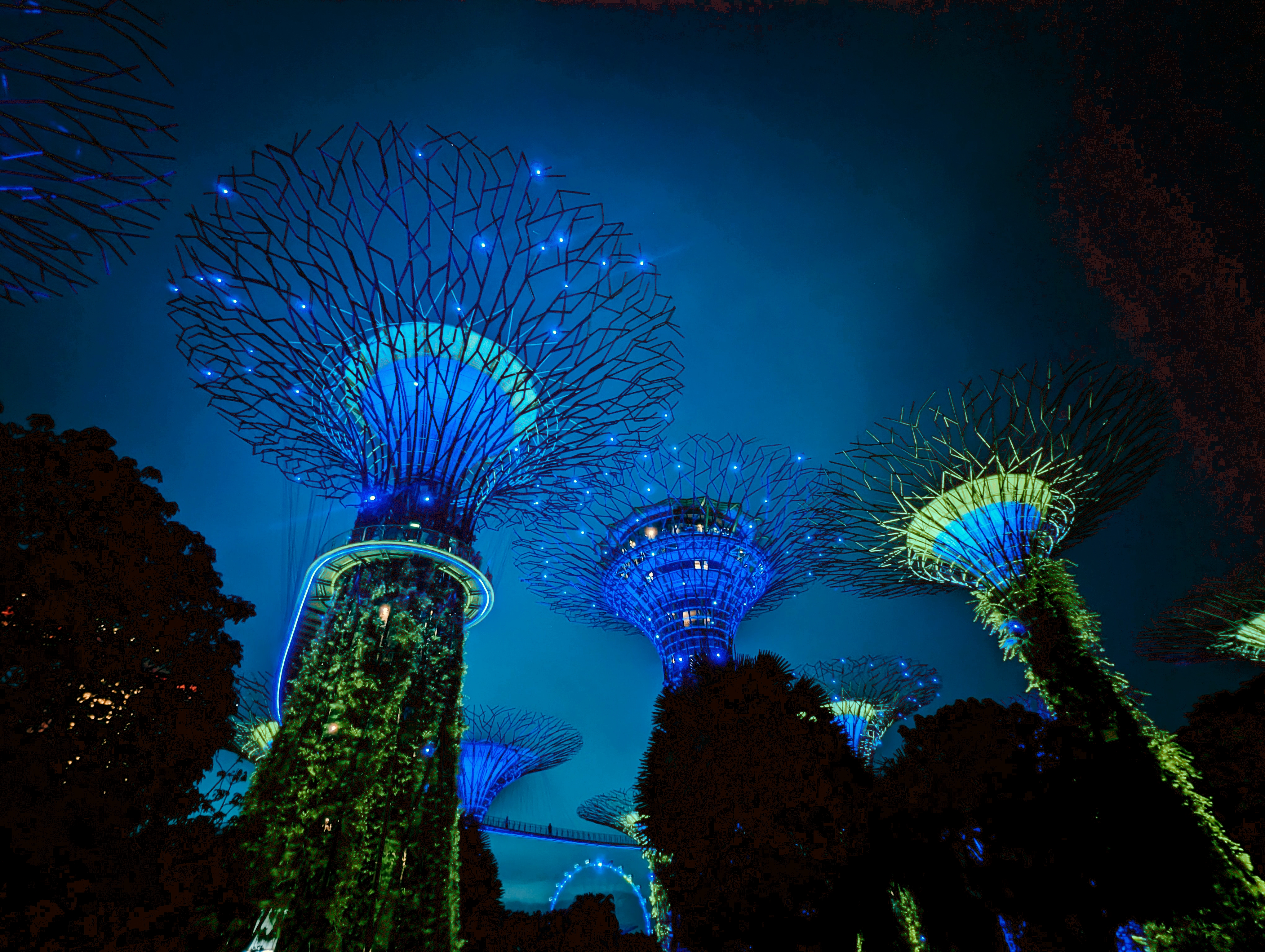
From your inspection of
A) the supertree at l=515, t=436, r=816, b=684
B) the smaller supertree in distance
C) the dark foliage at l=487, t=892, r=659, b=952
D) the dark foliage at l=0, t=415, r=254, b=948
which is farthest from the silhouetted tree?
the smaller supertree in distance

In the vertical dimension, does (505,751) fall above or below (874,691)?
below

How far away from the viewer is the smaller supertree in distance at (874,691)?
23172 millimetres

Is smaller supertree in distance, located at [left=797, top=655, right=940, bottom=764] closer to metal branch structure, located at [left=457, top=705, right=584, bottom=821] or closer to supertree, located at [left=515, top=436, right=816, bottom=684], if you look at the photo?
supertree, located at [left=515, top=436, right=816, bottom=684]

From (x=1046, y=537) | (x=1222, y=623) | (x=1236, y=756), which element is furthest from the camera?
(x=1222, y=623)

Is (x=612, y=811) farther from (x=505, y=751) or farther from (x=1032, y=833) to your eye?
(x=1032, y=833)

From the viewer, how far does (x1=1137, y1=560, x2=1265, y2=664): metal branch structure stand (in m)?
15.0

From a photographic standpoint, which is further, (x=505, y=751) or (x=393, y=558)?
(x=505, y=751)

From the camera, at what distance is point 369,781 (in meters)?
8.08

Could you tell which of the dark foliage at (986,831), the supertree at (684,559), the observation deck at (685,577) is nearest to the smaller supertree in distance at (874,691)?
the supertree at (684,559)

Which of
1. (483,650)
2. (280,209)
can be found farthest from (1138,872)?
(483,650)

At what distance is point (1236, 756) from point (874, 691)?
48.5ft

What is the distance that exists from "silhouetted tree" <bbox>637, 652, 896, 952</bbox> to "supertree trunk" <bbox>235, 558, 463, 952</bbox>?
10.2 feet

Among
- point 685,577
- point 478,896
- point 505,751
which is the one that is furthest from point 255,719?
point 685,577

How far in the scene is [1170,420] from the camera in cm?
1266
